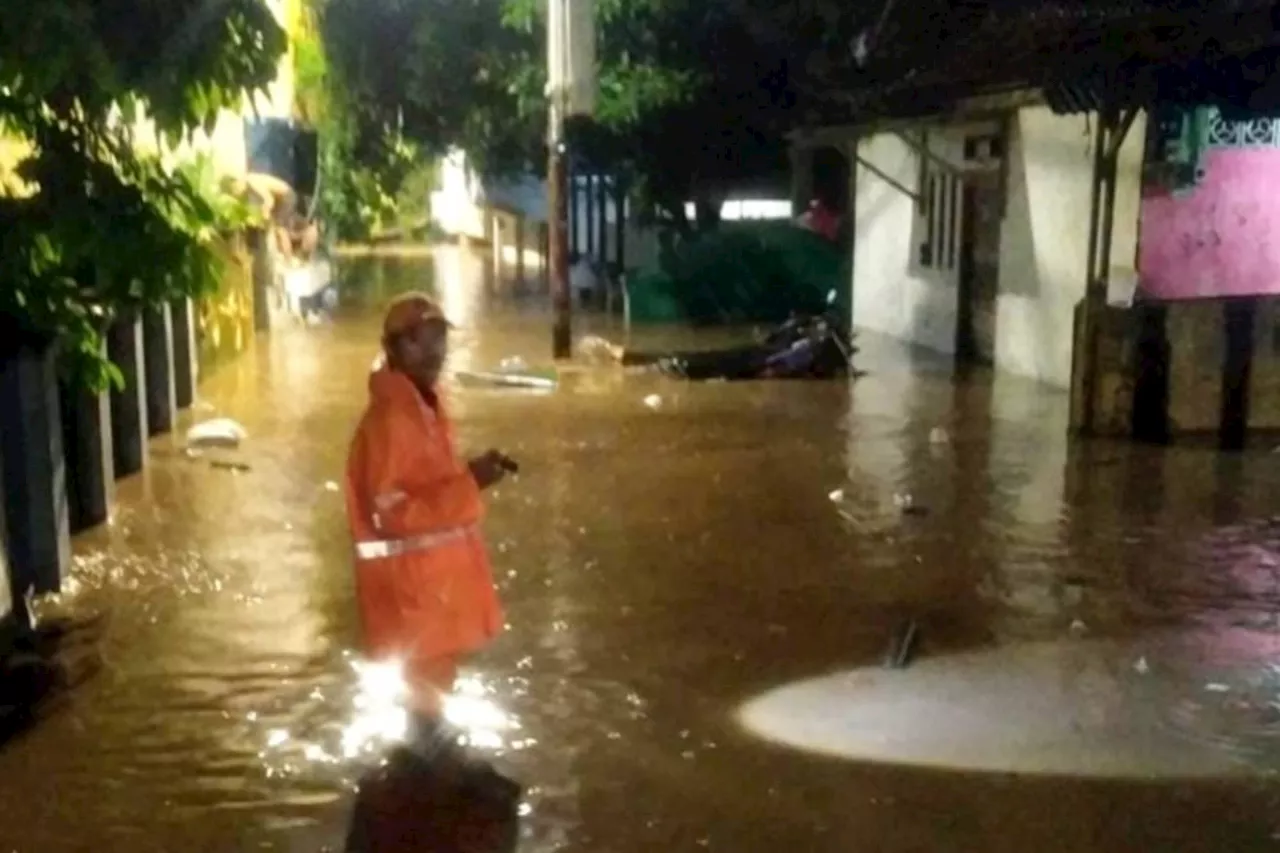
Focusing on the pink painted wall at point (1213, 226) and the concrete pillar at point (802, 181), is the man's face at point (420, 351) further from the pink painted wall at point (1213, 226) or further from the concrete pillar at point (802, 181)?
the concrete pillar at point (802, 181)

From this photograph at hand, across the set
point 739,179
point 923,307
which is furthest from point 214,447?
point 739,179

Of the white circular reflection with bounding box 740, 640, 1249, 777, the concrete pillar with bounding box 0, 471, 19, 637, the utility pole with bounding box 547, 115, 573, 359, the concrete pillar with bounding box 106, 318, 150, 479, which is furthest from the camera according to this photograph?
the utility pole with bounding box 547, 115, 573, 359

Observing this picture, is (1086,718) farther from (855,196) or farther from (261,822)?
(855,196)

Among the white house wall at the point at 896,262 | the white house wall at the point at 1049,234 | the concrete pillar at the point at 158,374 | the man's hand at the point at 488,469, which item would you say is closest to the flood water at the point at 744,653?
the concrete pillar at the point at 158,374

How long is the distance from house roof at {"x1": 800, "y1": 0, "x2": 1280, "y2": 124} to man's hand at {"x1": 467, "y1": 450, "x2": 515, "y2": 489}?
25.0ft

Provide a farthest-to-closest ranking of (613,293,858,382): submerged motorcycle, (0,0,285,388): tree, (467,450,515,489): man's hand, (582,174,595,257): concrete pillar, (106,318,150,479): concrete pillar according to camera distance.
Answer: (582,174,595,257): concrete pillar → (613,293,858,382): submerged motorcycle → (106,318,150,479): concrete pillar → (0,0,285,388): tree → (467,450,515,489): man's hand

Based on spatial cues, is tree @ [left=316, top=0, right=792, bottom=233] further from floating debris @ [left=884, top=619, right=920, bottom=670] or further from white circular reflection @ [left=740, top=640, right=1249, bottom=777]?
white circular reflection @ [left=740, top=640, right=1249, bottom=777]

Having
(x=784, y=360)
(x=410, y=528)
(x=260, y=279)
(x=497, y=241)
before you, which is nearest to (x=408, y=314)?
(x=410, y=528)

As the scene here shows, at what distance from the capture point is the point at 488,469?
18.4 feet

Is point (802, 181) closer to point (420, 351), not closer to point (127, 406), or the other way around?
point (127, 406)

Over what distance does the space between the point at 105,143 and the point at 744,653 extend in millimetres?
3608

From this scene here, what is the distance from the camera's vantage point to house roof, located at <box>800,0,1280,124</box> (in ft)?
38.6

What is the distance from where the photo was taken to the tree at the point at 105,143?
21.9 ft

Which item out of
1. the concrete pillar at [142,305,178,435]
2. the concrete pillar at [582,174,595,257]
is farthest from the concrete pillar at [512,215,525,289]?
the concrete pillar at [142,305,178,435]
